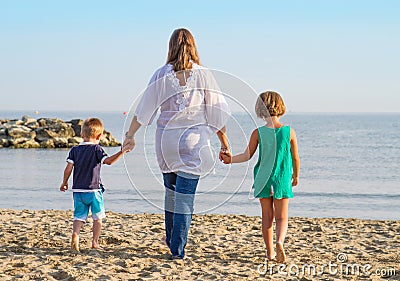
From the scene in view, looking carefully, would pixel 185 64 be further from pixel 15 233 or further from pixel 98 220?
pixel 15 233

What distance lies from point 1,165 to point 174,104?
2178cm

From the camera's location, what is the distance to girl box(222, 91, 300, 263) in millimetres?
5961

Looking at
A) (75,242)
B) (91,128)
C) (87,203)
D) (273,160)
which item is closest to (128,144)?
(91,128)

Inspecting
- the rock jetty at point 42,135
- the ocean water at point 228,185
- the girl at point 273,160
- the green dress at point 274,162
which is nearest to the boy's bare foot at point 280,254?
the girl at point 273,160

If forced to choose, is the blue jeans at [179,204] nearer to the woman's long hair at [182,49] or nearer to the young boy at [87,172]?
the young boy at [87,172]

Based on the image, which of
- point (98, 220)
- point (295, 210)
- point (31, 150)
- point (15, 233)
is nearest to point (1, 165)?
point (31, 150)

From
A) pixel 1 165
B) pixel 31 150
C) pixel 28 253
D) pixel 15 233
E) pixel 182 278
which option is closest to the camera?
pixel 182 278

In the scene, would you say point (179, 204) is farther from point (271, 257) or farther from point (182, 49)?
point (182, 49)

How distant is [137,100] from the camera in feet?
19.9

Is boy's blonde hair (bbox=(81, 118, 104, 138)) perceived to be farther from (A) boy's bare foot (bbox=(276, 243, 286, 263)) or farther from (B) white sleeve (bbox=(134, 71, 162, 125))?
(A) boy's bare foot (bbox=(276, 243, 286, 263))

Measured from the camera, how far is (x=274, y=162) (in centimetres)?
597

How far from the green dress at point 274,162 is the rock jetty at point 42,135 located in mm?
34178

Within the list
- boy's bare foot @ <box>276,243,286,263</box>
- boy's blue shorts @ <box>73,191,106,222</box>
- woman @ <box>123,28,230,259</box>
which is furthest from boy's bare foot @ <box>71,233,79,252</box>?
boy's bare foot @ <box>276,243,286,263</box>

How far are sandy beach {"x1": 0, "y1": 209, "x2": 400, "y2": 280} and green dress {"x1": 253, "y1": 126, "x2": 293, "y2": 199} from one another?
0.76 meters
